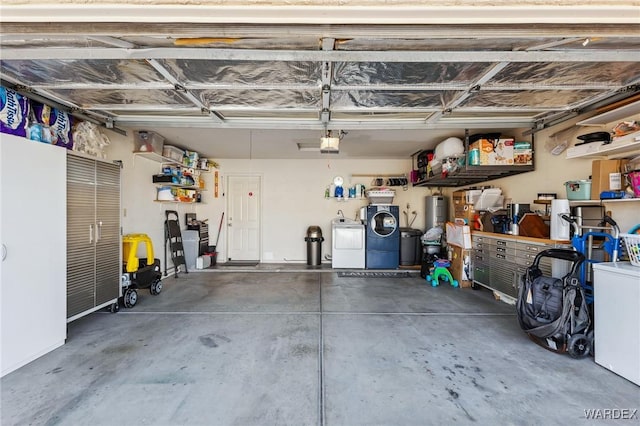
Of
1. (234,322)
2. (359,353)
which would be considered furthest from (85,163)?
(359,353)

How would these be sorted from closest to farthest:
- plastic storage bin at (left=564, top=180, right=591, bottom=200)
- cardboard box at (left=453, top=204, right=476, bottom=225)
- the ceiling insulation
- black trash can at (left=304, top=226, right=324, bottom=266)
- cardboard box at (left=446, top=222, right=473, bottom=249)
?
the ceiling insulation → plastic storage bin at (left=564, top=180, right=591, bottom=200) → cardboard box at (left=446, top=222, right=473, bottom=249) → cardboard box at (left=453, top=204, right=476, bottom=225) → black trash can at (left=304, top=226, right=324, bottom=266)

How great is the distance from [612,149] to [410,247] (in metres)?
3.46

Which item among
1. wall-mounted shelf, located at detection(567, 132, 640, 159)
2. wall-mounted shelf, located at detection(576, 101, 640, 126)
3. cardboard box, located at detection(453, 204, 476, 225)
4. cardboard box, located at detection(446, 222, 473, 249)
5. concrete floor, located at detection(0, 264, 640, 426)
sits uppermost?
wall-mounted shelf, located at detection(576, 101, 640, 126)

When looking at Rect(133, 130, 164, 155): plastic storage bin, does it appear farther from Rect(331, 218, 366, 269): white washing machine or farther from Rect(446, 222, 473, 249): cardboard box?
Rect(446, 222, 473, 249): cardboard box

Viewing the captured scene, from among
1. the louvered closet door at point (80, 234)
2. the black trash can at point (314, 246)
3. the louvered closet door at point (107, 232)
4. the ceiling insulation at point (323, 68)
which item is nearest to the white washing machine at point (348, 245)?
the black trash can at point (314, 246)

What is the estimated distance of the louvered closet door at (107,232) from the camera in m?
2.99

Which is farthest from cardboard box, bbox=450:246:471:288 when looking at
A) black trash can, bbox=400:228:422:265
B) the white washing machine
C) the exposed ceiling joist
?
the exposed ceiling joist

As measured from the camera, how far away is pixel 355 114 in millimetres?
3350

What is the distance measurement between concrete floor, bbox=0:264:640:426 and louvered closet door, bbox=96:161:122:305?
0.36 m

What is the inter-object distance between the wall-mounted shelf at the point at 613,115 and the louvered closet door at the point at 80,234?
5.11 meters

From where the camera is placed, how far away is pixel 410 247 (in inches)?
222

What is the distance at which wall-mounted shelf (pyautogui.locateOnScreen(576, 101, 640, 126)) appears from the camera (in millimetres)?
2456

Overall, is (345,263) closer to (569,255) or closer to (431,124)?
(431,124)

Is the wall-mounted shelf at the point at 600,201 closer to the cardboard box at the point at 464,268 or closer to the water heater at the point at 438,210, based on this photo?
the cardboard box at the point at 464,268
